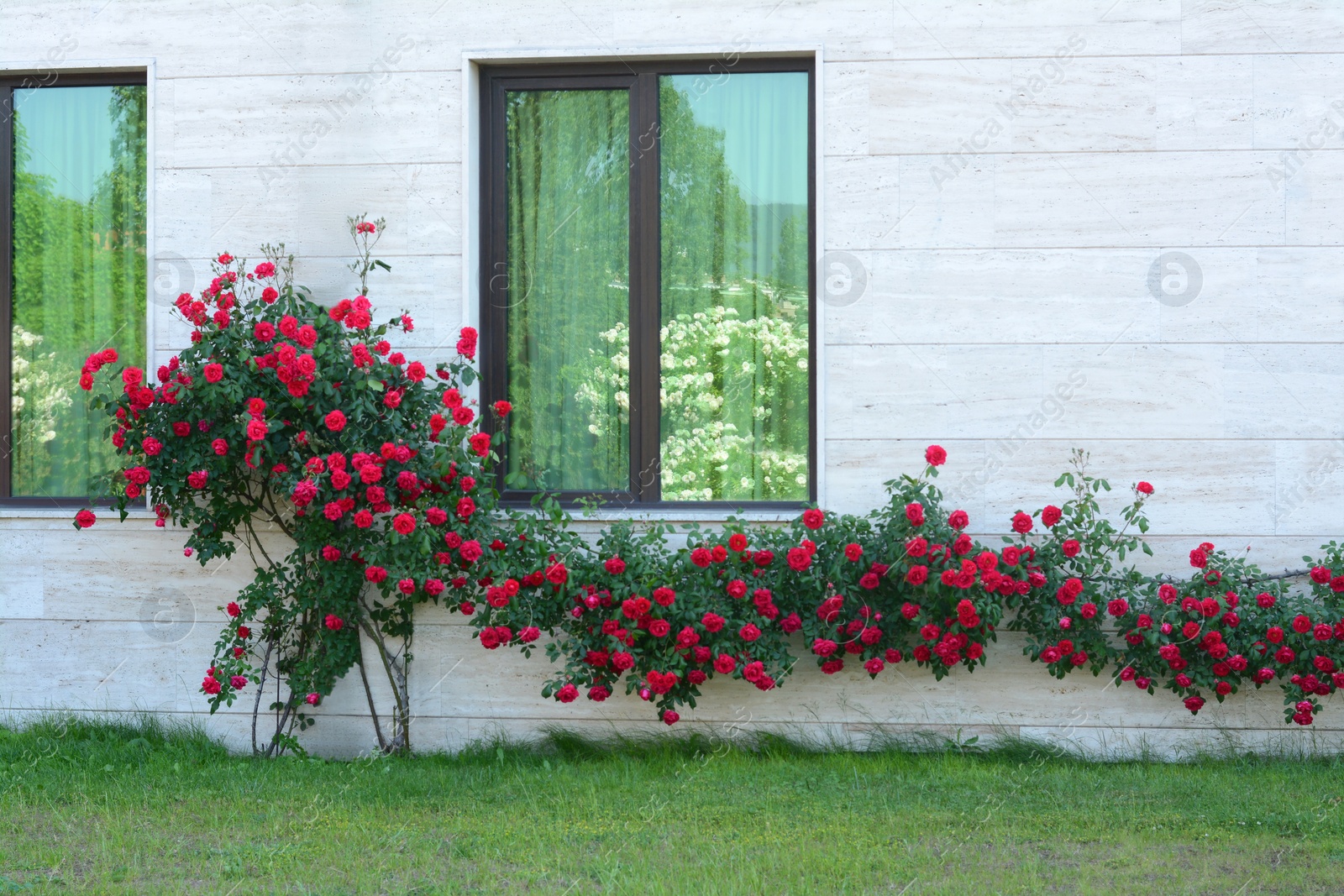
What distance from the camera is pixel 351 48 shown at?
514cm

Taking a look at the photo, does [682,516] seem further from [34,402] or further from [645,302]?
[34,402]

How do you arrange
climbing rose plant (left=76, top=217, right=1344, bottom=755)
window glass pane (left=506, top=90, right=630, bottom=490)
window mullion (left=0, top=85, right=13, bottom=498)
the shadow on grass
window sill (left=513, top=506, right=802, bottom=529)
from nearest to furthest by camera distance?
climbing rose plant (left=76, top=217, right=1344, bottom=755), the shadow on grass, window sill (left=513, top=506, right=802, bottom=529), window glass pane (left=506, top=90, right=630, bottom=490), window mullion (left=0, top=85, right=13, bottom=498)

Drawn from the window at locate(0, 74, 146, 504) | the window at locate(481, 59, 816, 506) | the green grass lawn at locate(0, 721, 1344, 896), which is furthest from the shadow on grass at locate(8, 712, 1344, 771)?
the window at locate(0, 74, 146, 504)

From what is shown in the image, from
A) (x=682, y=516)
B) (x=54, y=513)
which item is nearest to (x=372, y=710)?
(x=682, y=516)

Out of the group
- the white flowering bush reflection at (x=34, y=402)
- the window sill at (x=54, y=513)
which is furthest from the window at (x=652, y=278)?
the white flowering bush reflection at (x=34, y=402)

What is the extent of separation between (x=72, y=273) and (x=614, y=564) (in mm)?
3140

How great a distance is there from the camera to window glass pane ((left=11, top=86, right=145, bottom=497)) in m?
5.45

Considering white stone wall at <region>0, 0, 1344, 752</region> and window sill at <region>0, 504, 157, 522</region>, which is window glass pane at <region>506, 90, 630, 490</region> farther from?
window sill at <region>0, 504, 157, 522</region>

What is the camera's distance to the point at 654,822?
3895 millimetres

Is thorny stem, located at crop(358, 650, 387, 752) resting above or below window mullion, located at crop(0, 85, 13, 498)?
below

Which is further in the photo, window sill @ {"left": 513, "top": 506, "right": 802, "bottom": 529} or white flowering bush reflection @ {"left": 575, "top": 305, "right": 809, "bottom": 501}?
white flowering bush reflection @ {"left": 575, "top": 305, "right": 809, "bottom": 501}

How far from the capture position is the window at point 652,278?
17.1 ft

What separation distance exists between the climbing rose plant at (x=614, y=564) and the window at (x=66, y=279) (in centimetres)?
76

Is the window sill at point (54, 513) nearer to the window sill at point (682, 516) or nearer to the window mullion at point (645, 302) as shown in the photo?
the window sill at point (682, 516)
